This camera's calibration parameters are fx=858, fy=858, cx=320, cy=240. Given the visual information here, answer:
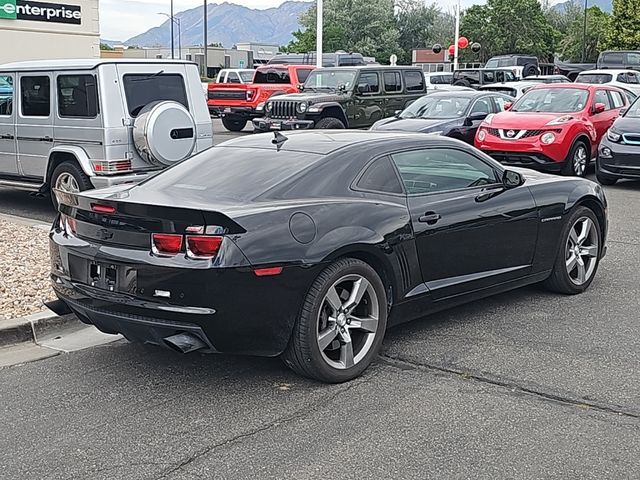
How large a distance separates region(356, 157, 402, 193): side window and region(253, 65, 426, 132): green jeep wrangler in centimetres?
1330

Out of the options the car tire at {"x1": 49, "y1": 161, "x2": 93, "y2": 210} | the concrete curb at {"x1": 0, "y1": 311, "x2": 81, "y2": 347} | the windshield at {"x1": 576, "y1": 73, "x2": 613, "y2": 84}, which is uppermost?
the windshield at {"x1": 576, "y1": 73, "x2": 613, "y2": 84}

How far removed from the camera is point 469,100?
55.1 feet

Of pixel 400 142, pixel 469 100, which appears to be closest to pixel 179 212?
pixel 400 142

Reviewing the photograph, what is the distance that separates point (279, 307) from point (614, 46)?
170ft

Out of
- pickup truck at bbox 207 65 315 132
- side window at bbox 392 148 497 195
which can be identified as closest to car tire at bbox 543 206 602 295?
side window at bbox 392 148 497 195

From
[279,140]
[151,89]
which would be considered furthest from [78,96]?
[279,140]

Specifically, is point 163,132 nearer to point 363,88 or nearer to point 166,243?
point 166,243

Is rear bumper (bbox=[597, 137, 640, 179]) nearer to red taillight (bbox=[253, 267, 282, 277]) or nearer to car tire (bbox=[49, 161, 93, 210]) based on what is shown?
car tire (bbox=[49, 161, 93, 210])

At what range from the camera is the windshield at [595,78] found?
2506 centimetres

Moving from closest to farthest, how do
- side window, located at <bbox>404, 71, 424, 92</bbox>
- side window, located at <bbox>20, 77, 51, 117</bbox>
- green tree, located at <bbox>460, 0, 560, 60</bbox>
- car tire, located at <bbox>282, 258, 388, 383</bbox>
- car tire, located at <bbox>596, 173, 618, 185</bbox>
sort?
car tire, located at <bbox>282, 258, 388, 383</bbox>, side window, located at <bbox>20, 77, 51, 117</bbox>, car tire, located at <bbox>596, 173, 618, 185</bbox>, side window, located at <bbox>404, 71, 424, 92</bbox>, green tree, located at <bbox>460, 0, 560, 60</bbox>

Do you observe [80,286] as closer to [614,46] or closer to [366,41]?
[614,46]

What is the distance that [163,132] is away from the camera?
393 inches

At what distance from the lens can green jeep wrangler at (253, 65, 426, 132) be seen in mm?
19266

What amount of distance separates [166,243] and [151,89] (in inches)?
235
